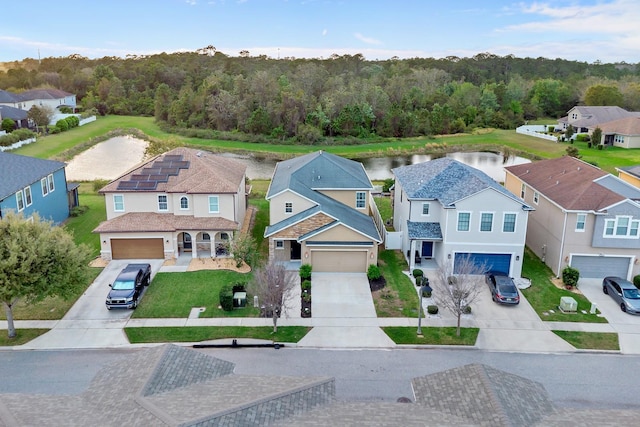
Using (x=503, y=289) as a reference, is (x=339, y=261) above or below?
above

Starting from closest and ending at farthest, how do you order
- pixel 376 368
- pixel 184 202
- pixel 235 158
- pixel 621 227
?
pixel 376 368 → pixel 621 227 → pixel 184 202 → pixel 235 158

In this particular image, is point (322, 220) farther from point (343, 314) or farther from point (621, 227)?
point (621, 227)

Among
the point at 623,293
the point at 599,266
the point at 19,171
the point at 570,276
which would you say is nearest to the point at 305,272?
the point at 570,276

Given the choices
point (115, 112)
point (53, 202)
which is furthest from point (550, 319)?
point (115, 112)

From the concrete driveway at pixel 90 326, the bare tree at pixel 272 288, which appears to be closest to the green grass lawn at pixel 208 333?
the bare tree at pixel 272 288

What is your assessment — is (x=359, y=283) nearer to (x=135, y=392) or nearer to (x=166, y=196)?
(x=166, y=196)
